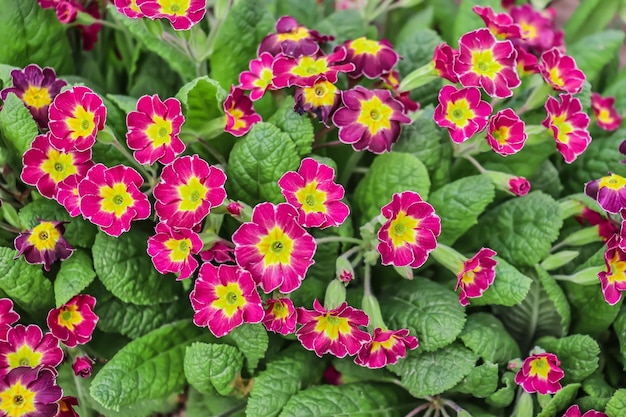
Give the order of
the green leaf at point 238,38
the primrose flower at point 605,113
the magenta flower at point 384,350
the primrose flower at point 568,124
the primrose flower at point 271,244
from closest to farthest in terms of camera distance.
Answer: the primrose flower at point 271,244 → the magenta flower at point 384,350 → the primrose flower at point 568,124 → the green leaf at point 238,38 → the primrose flower at point 605,113

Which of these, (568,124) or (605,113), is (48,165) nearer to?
(568,124)

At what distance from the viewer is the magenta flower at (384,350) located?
1209mm

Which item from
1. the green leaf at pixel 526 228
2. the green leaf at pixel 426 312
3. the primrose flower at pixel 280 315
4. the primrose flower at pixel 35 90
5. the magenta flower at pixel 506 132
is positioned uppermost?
the magenta flower at pixel 506 132

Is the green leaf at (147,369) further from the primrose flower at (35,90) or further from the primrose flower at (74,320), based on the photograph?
the primrose flower at (35,90)

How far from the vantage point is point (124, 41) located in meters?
1.71

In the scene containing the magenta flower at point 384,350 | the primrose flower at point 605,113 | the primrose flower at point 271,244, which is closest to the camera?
the primrose flower at point 271,244

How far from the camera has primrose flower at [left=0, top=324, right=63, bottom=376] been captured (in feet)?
3.92

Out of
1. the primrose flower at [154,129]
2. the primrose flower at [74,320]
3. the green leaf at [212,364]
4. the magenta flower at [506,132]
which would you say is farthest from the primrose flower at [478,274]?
the primrose flower at [74,320]

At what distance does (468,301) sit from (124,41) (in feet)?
3.14

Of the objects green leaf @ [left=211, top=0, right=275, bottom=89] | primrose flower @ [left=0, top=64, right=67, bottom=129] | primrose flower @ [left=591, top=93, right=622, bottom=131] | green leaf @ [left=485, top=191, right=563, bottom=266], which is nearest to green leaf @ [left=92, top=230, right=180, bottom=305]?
primrose flower @ [left=0, top=64, right=67, bottom=129]

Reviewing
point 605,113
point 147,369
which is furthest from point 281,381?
point 605,113

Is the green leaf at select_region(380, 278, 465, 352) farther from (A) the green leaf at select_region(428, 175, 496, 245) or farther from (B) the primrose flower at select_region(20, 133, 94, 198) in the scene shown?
(B) the primrose flower at select_region(20, 133, 94, 198)

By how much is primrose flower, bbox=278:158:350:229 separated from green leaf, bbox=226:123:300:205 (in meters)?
0.10

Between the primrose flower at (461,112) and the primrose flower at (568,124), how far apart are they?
0.47ft
